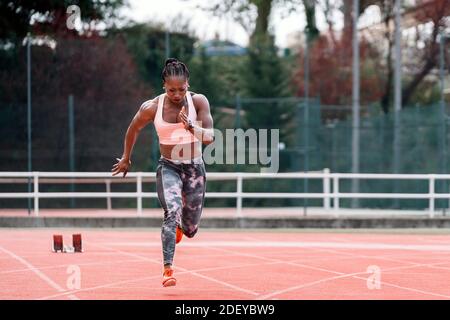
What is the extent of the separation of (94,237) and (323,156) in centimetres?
1297

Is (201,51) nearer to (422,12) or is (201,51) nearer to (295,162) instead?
(422,12)

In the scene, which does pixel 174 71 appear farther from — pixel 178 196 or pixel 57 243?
pixel 57 243

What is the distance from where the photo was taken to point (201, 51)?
1753 inches

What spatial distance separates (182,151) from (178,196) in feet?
1.44

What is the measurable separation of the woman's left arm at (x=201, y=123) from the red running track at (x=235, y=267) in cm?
142

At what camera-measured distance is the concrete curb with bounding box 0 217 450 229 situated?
76.4ft

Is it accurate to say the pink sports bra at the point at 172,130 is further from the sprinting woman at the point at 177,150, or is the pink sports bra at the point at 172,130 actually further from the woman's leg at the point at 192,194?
the woman's leg at the point at 192,194

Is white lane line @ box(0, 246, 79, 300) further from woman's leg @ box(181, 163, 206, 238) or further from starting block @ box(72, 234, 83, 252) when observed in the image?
woman's leg @ box(181, 163, 206, 238)

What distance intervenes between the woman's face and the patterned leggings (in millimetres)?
693

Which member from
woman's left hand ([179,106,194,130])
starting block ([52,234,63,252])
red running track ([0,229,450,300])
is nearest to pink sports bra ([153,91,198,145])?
woman's left hand ([179,106,194,130])

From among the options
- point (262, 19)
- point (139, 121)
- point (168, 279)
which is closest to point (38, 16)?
point (262, 19)

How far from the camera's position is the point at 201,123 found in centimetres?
1138

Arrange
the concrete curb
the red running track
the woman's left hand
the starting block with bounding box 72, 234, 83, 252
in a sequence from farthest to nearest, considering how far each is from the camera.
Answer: the concrete curb < the starting block with bounding box 72, 234, 83, 252 < the red running track < the woman's left hand

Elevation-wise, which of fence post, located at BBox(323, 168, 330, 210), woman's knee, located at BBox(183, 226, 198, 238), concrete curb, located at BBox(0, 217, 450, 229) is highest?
fence post, located at BBox(323, 168, 330, 210)
